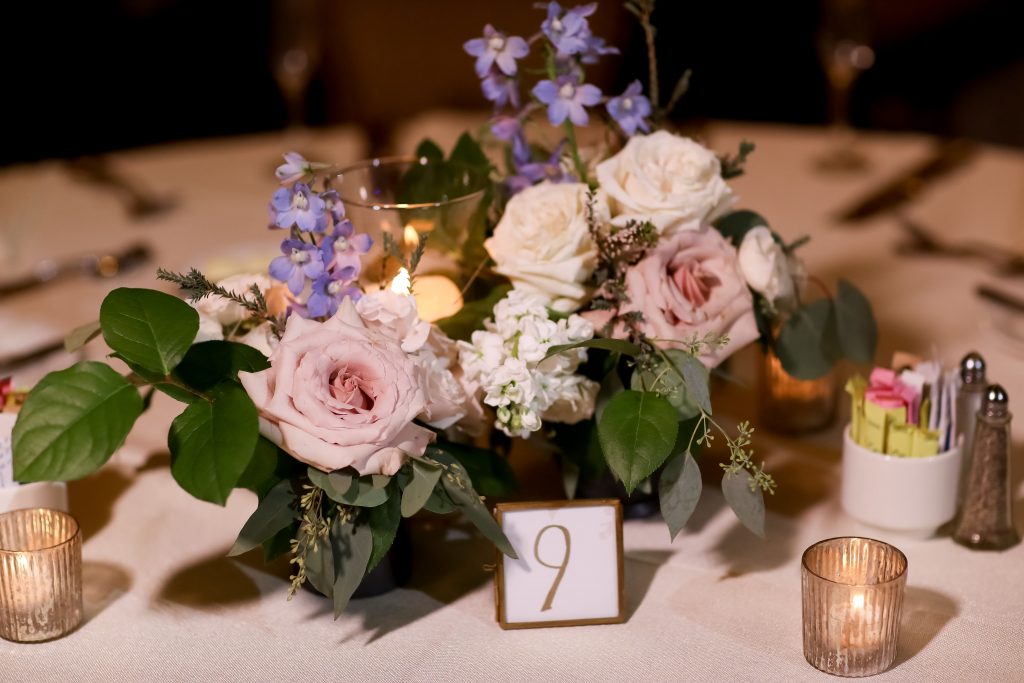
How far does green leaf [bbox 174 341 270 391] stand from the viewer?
0.91 m

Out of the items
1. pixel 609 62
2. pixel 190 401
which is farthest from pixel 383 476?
pixel 609 62

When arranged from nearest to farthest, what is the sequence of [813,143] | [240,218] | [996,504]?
[996,504]
[240,218]
[813,143]

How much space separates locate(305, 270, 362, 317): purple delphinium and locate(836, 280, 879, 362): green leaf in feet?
1.57

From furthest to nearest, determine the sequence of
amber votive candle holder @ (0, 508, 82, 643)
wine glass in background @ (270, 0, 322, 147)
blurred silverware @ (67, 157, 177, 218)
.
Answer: wine glass in background @ (270, 0, 322, 147)
blurred silverware @ (67, 157, 177, 218)
amber votive candle holder @ (0, 508, 82, 643)

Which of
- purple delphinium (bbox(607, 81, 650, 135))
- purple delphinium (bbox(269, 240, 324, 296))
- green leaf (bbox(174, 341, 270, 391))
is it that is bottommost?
green leaf (bbox(174, 341, 270, 391))

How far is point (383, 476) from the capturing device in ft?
2.87

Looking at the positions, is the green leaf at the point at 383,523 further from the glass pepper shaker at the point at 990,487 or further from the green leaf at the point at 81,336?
the glass pepper shaker at the point at 990,487

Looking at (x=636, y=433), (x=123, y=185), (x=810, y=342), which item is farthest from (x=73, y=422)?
(x=123, y=185)

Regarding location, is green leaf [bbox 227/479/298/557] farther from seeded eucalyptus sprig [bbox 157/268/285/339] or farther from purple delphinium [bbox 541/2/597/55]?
purple delphinium [bbox 541/2/597/55]

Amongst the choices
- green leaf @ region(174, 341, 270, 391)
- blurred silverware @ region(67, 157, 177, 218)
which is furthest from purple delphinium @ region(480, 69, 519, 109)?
blurred silverware @ region(67, 157, 177, 218)

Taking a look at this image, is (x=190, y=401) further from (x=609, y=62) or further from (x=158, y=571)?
(x=609, y=62)

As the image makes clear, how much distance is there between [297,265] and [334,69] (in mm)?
2558

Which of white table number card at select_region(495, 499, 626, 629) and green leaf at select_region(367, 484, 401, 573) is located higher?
green leaf at select_region(367, 484, 401, 573)

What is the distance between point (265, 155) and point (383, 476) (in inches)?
55.8
